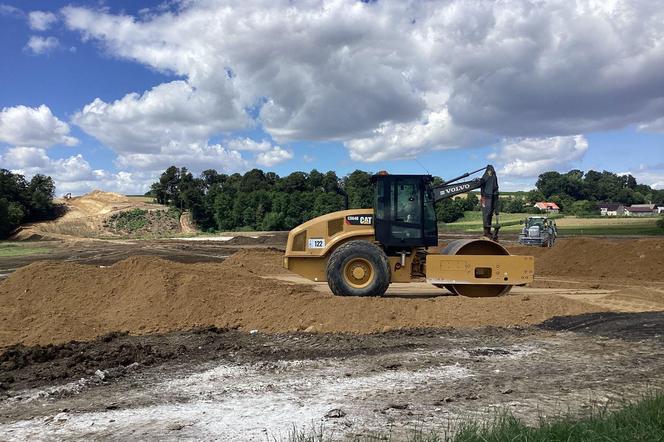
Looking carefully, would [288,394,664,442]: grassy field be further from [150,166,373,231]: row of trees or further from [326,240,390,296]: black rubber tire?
[150,166,373,231]: row of trees

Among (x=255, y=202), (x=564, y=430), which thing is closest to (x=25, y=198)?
(x=255, y=202)

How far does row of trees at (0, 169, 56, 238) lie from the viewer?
60812 millimetres

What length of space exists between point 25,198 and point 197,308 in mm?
67688

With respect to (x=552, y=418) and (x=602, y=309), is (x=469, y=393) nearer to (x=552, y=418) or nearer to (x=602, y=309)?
(x=552, y=418)

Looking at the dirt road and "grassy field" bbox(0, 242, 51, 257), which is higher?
"grassy field" bbox(0, 242, 51, 257)

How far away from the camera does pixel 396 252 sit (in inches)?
497

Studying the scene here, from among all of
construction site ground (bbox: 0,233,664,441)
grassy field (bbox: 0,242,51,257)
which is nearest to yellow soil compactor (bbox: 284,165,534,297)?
construction site ground (bbox: 0,233,664,441)

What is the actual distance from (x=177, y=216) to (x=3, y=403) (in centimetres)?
7054

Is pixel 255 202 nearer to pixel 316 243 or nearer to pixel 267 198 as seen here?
pixel 267 198

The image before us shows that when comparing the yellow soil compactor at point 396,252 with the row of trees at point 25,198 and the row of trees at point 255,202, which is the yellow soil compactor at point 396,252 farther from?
the row of trees at point 25,198

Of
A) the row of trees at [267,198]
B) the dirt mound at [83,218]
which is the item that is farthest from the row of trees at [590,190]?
the dirt mound at [83,218]

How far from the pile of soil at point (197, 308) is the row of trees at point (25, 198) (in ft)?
182

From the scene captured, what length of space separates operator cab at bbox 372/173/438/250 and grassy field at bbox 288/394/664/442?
743cm

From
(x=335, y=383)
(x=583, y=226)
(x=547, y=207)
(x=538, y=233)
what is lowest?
(x=335, y=383)
